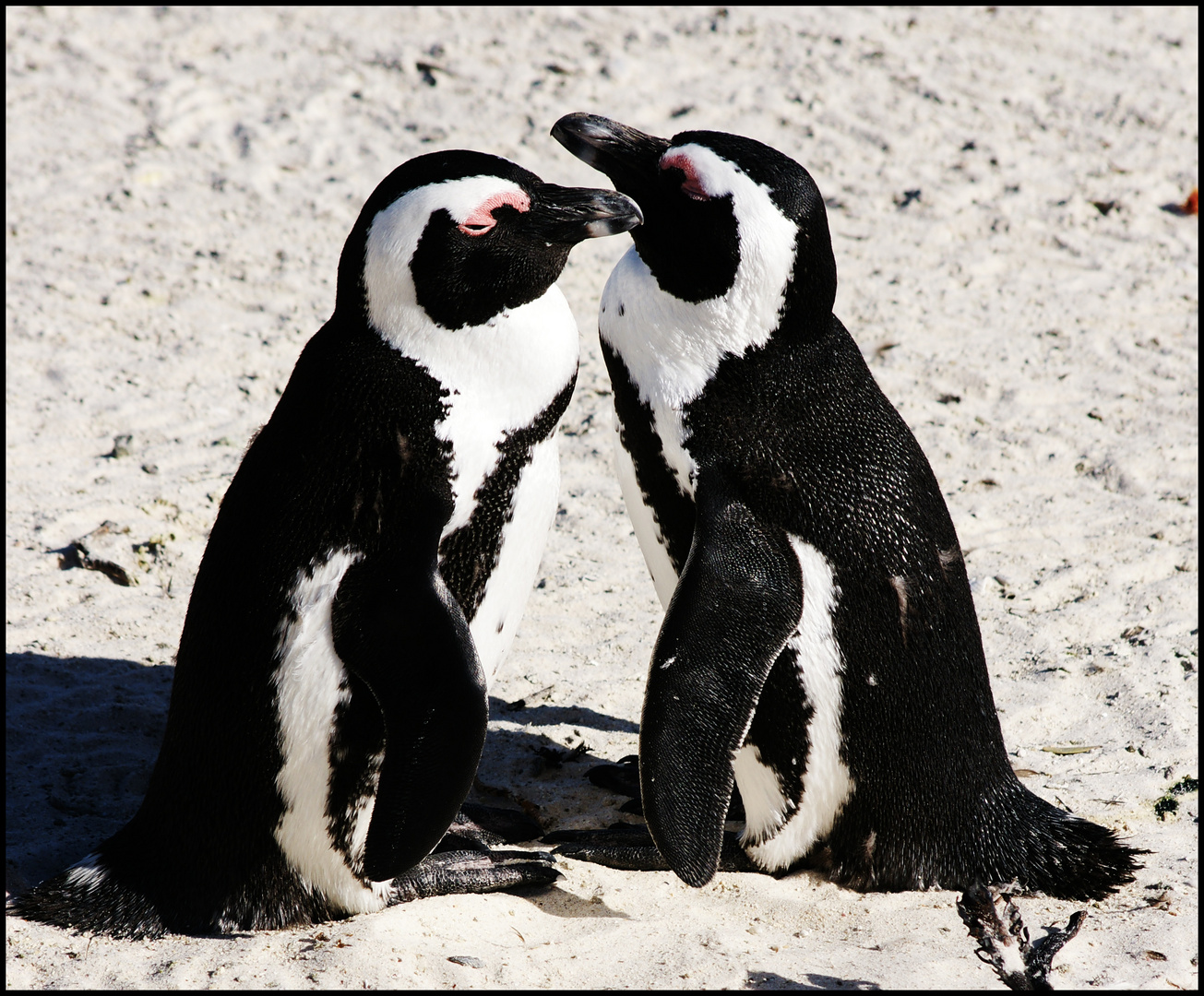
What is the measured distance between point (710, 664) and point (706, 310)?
721 mm

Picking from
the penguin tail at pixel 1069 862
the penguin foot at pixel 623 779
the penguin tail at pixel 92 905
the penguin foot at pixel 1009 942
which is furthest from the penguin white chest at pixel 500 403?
the penguin tail at pixel 1069 862

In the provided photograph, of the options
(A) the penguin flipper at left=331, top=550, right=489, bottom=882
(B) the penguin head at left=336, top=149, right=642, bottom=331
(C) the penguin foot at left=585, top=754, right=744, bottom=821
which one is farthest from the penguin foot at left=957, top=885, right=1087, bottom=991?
(B) the penguin head at left=336, top=149, right=642, bottom=331

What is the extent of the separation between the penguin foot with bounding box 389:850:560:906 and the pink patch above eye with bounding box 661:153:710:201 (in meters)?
1.41

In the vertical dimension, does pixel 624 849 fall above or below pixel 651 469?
below

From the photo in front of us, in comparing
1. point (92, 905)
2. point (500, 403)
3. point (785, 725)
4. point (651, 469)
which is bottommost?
point (92, 905)

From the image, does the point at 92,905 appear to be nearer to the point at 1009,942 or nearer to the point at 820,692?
the point at 820,692

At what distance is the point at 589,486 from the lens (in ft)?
14.3

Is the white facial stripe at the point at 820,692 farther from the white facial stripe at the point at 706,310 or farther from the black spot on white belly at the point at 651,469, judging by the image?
the white facial stripe at the point at 706,310

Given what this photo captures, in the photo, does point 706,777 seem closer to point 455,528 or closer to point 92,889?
point 455,528

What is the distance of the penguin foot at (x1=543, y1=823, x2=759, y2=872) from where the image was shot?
267 centimetres

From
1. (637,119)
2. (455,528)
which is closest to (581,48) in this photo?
(637,119)

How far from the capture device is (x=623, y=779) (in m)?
3.04

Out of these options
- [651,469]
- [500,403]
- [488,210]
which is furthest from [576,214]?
[651,469]

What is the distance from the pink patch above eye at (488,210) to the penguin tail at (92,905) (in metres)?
1.44
